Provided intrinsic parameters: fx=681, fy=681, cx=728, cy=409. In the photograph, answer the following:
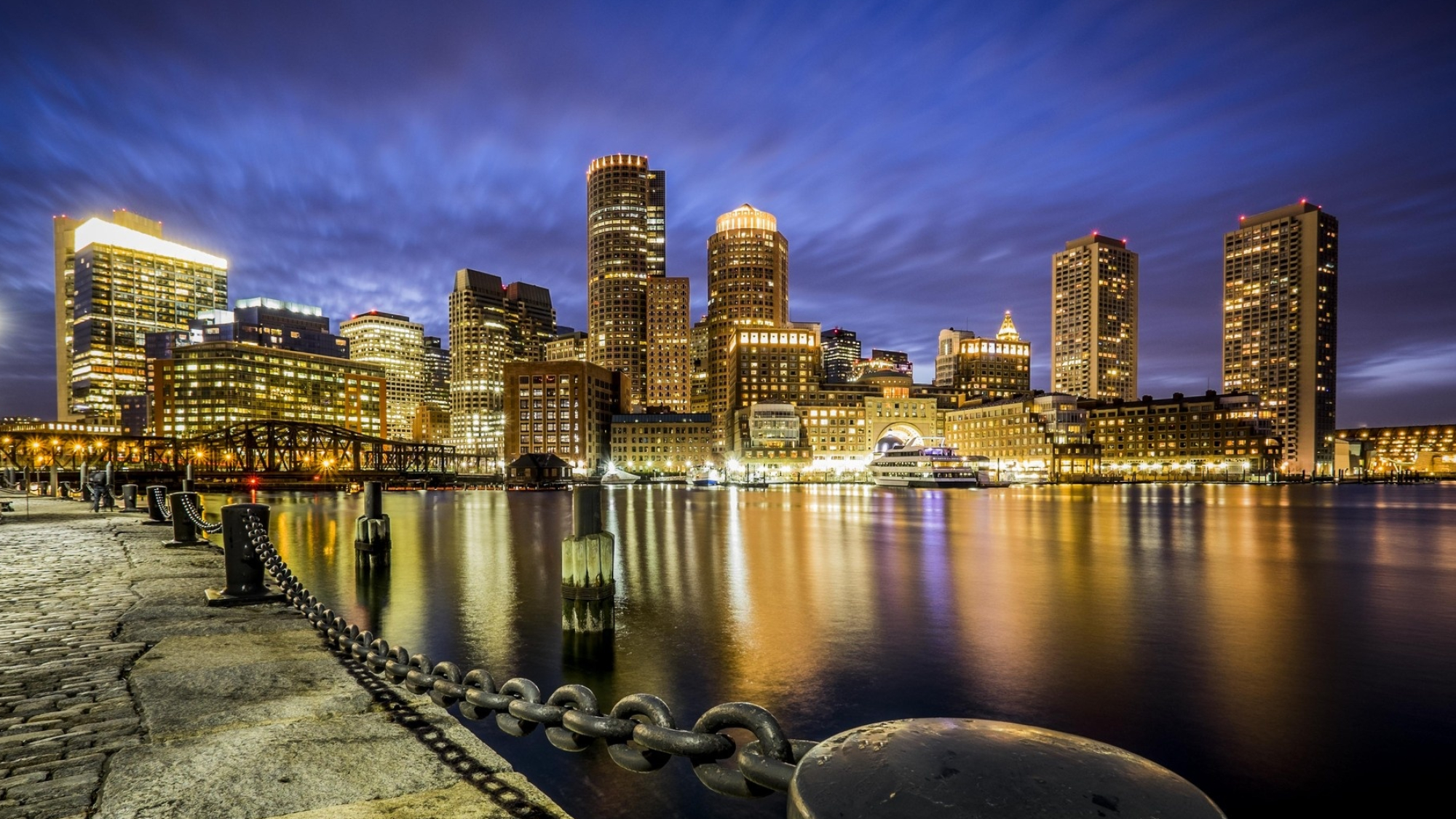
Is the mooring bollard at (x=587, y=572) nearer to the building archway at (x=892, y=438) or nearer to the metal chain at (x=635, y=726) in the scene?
the metal chain at (x=635, y=726)

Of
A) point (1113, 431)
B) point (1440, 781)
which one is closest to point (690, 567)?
point (1440, 781)

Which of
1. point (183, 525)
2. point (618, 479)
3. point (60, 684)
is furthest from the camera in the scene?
point (618, 479)

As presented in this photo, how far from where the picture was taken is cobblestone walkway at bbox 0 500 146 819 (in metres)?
4.85

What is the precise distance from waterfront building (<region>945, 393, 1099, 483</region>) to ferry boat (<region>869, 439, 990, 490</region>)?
2342 cm

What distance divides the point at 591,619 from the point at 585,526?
2.36 metres

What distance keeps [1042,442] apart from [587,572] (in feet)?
588

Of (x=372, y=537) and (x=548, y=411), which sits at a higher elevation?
(x=548, y=411)

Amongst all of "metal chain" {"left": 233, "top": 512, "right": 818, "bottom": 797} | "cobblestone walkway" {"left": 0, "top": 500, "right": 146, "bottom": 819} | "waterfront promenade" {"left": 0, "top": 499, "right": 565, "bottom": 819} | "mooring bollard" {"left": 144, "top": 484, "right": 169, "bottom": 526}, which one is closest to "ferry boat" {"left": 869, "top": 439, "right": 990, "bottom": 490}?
"mooring bollard" {"left": 144, "top": 484, "right": 169, "bottom": 526}

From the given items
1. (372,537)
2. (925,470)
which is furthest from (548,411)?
(372,537)

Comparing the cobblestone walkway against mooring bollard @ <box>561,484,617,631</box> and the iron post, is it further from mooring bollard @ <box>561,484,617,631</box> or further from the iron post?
the iron post

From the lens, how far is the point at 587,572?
703 inches

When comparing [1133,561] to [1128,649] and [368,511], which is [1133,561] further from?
[368,511]

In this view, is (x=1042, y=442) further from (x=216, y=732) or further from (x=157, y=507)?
(x=216, y=732)

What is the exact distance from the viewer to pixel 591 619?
57.0 feet
